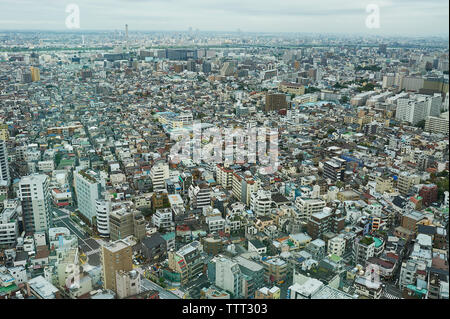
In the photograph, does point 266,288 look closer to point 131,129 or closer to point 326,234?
point 326,234

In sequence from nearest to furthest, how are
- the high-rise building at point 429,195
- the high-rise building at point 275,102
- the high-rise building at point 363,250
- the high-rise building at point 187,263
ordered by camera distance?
1. the high-rise building at point 187,263
2. the high-rise building at point 363,250
3. the high-rise building at point 429,195
4. the high-rise building at point 275,102

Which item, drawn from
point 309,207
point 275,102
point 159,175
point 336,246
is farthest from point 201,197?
point 275,102

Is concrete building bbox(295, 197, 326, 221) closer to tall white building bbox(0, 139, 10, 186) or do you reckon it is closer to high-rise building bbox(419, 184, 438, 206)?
high-rise building bbox(419, 184, 438, 206)

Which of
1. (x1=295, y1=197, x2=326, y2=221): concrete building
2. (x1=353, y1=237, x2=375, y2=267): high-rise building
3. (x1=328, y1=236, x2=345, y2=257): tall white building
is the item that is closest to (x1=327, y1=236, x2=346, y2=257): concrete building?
(x1=328, y1=236, x2=345, y2=257): tall white building

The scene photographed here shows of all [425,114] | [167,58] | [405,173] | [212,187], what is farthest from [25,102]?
[167,58]

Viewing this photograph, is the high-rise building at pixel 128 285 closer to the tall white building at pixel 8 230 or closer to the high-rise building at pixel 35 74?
the tall white building at pixel 8 230
